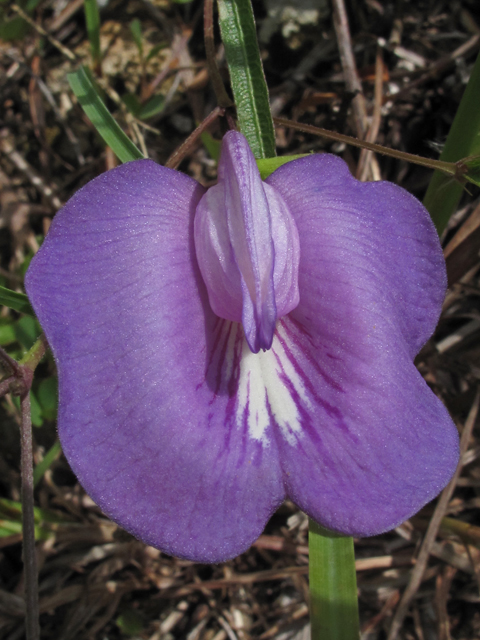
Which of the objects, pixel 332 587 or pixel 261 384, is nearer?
pixel 261 384

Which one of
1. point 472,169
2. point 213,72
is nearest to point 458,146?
point 472,169

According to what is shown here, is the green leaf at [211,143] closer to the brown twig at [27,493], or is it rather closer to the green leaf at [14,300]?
the green leaf at [14,300]

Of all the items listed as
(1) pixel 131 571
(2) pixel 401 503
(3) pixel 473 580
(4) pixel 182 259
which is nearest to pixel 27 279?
(4) pixel 182 259

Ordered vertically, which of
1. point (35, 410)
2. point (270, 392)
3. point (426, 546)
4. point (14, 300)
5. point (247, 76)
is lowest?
point (426, 546)

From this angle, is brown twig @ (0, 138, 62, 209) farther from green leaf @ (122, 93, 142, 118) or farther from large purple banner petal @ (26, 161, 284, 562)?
large purple banner petal @ (26, 161, 284, 562)

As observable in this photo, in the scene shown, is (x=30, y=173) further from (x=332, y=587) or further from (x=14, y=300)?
(x=332, y=587)

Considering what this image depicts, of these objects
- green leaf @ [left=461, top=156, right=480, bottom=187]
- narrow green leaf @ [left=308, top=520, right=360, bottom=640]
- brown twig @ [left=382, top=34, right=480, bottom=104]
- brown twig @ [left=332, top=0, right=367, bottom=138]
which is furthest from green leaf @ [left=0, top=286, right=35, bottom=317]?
brown twig @ [left=382, top=34, right=480, bottom=104]
